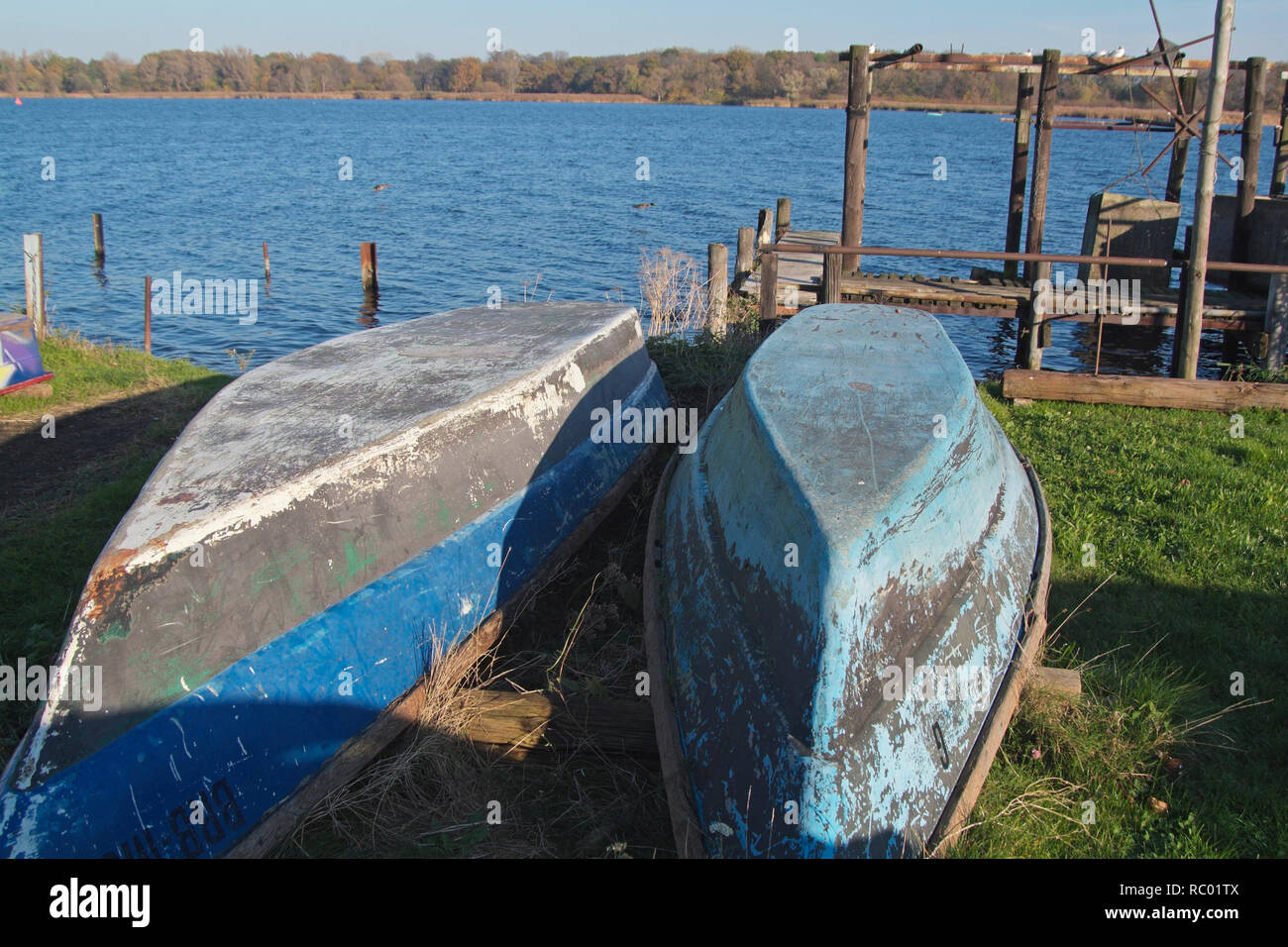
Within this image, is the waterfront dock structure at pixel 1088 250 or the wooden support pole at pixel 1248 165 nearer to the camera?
the waterfront dock structure at pixel 1088 250

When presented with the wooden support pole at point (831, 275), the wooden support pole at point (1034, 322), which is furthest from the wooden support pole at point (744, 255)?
the wooden support pole at point (1034, 322)

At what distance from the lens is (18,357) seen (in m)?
8.51

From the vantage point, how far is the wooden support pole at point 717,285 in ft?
32.4

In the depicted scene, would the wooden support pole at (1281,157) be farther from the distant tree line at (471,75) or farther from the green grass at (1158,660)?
the distant tree line at (471,75)

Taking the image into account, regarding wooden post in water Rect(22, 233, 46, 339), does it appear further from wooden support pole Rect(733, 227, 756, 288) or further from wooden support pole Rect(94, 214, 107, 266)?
wooden support pole Rect(94, 214, 107, 266)

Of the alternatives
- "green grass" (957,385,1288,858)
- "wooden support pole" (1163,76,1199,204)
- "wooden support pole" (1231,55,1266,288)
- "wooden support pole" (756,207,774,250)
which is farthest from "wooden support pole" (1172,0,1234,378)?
"wooden support pole" (756,207,774,250)

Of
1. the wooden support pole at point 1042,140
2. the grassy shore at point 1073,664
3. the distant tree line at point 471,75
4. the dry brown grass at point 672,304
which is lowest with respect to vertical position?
the grassy shore at point 1073,664

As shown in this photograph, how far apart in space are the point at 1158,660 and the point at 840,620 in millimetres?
2230

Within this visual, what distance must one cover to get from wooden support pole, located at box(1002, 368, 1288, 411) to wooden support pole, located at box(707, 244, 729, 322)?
3.03m

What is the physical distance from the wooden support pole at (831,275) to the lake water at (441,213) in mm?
4534

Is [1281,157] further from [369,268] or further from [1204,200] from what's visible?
[369,268]
